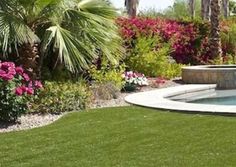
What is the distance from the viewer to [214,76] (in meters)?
15.0

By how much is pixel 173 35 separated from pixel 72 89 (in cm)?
801

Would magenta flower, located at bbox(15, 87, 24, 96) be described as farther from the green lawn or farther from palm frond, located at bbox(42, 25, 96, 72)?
palm frond, located at bbox(42, 25, 96, 72)

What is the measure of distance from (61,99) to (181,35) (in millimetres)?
9391

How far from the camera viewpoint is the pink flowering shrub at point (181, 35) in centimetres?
1692

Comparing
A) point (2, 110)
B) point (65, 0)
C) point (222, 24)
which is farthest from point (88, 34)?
point (222, 24)

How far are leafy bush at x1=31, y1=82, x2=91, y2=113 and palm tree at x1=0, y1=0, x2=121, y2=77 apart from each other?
1.76ft

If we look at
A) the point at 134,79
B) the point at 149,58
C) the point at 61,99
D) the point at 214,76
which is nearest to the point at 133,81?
the point at 134,79

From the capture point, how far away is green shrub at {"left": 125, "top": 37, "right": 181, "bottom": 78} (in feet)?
50.5

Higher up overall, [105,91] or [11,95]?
[11,95]

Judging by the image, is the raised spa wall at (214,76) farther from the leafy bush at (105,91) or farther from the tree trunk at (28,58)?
the tree trunk at (28,58)

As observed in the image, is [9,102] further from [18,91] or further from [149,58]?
[149,58]

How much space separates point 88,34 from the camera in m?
11.6

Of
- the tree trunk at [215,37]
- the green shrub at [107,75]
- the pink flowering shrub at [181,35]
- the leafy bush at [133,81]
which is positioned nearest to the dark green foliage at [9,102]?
the green shrub at [107,75]

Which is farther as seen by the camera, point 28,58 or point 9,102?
point 28,58
